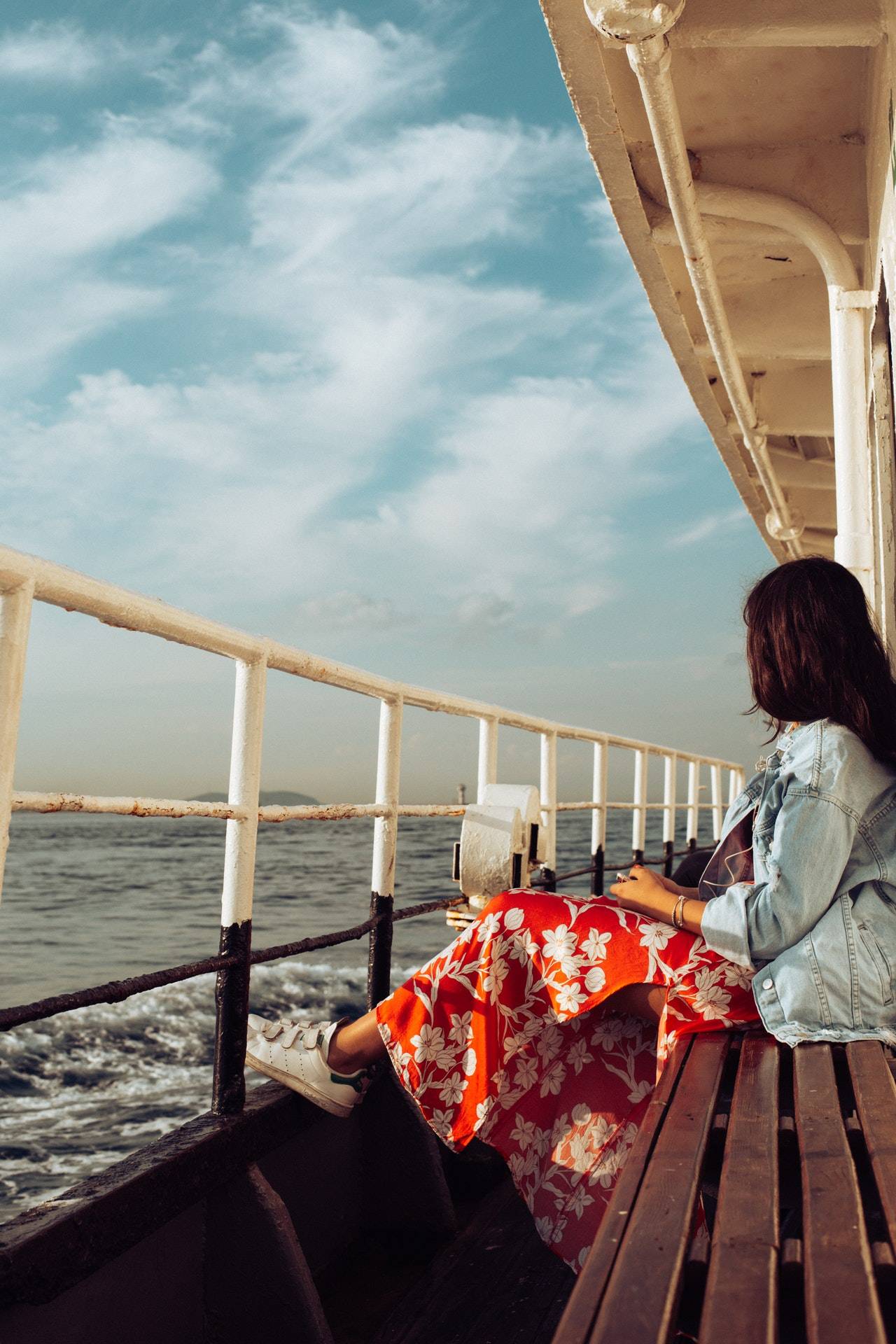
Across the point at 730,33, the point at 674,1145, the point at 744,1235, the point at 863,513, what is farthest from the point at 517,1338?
the point at 730,33

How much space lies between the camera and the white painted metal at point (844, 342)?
3.14 m

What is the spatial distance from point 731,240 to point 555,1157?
2874 mm

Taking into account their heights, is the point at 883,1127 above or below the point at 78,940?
above

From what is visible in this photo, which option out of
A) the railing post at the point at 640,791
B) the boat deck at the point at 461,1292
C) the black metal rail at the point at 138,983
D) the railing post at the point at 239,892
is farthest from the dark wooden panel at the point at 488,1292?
the railing post at the point at 640,791

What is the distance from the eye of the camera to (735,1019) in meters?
1.71

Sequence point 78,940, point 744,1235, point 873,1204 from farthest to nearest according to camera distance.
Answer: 1. point 78,940
2. point 873,1204
3. point 744,1235

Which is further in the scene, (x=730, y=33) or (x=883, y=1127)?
(x=730, y=33)

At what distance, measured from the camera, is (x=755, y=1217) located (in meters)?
0.95

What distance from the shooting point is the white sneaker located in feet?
6.55

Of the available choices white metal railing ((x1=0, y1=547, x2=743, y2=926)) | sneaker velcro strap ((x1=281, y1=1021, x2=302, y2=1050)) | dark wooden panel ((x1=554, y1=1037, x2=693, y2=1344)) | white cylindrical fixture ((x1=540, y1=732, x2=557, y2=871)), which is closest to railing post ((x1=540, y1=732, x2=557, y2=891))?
white cylindrical fixture ((x1=540, y1=732, x2=557, y2=871))

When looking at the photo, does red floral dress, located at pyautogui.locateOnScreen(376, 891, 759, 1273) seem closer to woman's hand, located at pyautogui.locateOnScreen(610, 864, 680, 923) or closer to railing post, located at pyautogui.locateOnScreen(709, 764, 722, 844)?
woman's hand, located at pyautogui.locateOnScreen(610, 864, 680, 923)

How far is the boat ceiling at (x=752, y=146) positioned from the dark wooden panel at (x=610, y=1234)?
6.91 ft

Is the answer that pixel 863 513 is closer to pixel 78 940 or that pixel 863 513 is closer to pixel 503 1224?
pixel 503 1224

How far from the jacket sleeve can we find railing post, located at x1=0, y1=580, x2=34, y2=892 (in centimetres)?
106
